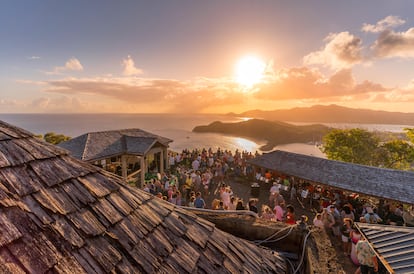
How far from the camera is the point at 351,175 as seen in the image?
574 inches

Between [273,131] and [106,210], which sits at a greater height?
[106,210]

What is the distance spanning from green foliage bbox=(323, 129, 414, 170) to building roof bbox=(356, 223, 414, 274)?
2650 centimetres

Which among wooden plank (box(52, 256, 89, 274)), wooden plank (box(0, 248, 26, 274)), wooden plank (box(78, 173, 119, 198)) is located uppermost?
wooden plank (box(78, 173, 119, 198))

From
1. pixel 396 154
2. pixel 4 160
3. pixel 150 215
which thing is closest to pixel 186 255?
pixel 150 215

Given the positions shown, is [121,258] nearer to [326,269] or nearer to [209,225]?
[209,225]

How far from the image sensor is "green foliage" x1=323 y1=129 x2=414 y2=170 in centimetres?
2614

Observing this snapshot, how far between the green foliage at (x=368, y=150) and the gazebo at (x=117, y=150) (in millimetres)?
22915

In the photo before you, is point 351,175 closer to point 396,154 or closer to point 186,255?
point 186,255

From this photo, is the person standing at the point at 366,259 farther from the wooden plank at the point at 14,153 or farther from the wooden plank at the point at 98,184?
the wooden plank at the point at 14,153

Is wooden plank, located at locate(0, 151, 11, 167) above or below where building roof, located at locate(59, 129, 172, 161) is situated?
above

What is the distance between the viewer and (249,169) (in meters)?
18.5

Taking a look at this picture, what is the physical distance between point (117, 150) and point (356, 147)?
28.6m

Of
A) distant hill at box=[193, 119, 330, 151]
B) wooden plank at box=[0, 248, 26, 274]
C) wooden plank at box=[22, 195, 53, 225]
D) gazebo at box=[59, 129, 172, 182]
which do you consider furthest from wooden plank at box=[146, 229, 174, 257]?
distant hill at box=[193, 119, 330, 151]

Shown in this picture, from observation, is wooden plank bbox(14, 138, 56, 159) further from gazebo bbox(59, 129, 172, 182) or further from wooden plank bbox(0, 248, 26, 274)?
gazebo bbox(59, 129, 172, 182)
